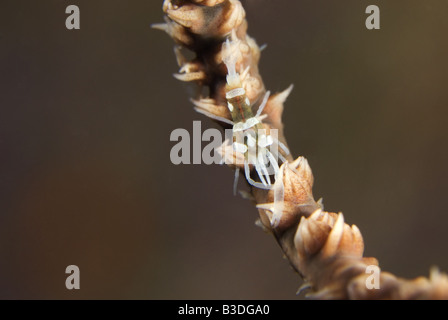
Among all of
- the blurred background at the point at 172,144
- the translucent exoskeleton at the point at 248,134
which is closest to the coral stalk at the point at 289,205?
the translucent exoskeleton at the point at 248,134

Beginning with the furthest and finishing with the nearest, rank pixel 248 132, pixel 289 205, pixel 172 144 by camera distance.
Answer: pixel 172 144 → pixel 248 132 → pixel 289 205

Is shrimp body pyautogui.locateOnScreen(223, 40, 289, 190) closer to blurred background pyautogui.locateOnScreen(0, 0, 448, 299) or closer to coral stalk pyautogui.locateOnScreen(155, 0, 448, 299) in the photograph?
coral stalk pyautogui.locateOnScreen(155, 0, 448, 299)

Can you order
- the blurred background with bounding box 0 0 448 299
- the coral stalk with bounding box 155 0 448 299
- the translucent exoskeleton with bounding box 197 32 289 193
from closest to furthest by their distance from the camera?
the coral stalk with bounding box 155 0 448 299 < the translucent exoskeleton with bounding box 197 32 289 193 < the blurred background with bounding box 0 0 448 299

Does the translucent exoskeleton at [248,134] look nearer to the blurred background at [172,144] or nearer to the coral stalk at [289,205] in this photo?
the coral stalk at [289,205]

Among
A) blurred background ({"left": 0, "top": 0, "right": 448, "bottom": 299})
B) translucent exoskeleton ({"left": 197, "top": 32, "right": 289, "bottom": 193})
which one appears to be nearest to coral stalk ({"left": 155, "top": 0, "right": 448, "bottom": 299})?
translucent exoskeleton ({"left": 197, "top": 32, "right": 289, "bottom": 193})

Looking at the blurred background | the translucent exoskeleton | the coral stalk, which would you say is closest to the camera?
the coral stalk

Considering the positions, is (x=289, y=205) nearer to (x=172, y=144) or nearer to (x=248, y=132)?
(x=248, y=132)

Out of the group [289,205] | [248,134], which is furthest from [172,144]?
[289,205]

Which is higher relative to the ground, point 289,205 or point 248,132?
point 248,132
